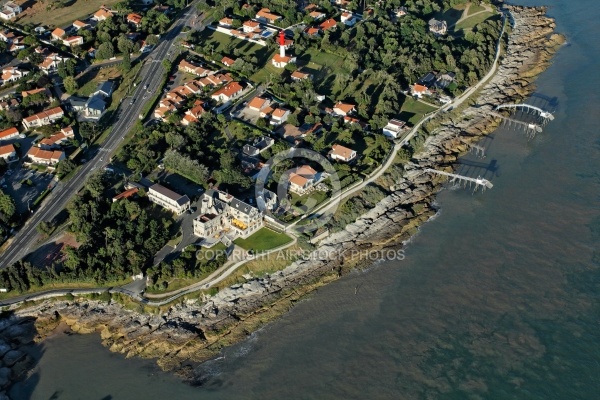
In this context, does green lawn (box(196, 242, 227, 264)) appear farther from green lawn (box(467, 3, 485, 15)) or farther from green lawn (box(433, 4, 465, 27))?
green lawn (box(467, 3, 485, 15))

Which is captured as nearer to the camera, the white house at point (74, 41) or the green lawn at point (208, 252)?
the green lawn at point (208, 252)

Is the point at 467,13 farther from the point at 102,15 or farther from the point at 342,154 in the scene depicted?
the point at 102,15

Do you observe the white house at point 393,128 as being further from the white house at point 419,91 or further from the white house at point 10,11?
the white house at point 10,11

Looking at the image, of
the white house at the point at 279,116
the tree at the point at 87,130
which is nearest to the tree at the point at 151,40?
the tree at the point at 87,130

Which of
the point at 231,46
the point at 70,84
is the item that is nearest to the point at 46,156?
Answer: the point at 70,84

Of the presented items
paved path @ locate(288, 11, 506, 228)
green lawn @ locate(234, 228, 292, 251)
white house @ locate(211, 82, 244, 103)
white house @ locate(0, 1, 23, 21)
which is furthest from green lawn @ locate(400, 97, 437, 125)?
white house @ locate(0, 1, 23, 21)

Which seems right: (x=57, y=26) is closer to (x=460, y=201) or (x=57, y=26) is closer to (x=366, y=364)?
(x=460, y=201)
